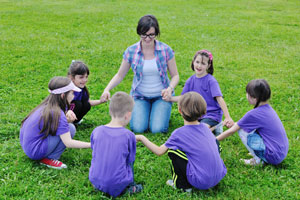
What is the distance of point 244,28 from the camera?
13.4 metres

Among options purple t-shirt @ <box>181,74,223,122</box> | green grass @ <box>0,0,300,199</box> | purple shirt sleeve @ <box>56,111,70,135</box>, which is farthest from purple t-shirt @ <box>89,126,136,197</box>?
purple t-shirt @ <box>181,74,223,122</box>

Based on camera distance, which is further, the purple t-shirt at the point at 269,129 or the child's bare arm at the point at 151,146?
the purple t-shirt at the point at 269,129

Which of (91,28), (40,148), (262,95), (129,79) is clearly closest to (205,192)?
(262,95)

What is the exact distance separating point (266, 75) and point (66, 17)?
10496 mm

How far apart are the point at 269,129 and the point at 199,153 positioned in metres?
1.21

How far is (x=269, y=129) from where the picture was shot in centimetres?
407

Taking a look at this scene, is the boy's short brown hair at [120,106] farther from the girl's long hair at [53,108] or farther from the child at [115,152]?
the girl's long hair at [53,108]

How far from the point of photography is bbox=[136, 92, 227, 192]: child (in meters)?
3.51

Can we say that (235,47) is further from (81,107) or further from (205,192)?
(205,192)

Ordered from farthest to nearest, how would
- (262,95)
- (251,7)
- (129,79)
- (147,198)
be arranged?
(251,7) < (129,79) < (262,95) < (147,198)

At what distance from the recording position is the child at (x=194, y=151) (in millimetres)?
3512

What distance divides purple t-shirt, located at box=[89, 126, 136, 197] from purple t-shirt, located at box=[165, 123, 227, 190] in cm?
60

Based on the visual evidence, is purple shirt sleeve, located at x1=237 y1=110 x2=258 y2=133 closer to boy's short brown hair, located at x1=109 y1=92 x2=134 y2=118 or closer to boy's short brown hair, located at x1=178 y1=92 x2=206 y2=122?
boy's short brown hair, located at x1=178 y1=92 x2=206 y2=122

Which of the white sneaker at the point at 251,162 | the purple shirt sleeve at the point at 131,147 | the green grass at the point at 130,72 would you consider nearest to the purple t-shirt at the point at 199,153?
the green grass at the point at 130,72
